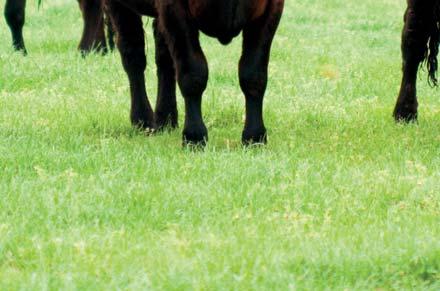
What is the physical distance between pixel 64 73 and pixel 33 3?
969 cm

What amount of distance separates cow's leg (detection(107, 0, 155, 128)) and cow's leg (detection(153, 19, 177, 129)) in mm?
125

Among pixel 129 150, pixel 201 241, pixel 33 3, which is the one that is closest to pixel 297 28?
pixel 33 3

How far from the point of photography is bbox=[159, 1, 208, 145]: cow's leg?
688 centimetres

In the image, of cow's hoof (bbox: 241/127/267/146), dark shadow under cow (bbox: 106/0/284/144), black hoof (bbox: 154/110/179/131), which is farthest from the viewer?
black hoof (bbox: 154/110/179/131)

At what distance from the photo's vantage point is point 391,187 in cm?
583

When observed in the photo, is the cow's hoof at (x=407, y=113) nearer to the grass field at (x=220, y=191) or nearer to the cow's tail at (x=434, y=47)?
the grass field at (x=220, y=191)

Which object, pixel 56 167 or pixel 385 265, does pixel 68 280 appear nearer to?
pixel 385 265

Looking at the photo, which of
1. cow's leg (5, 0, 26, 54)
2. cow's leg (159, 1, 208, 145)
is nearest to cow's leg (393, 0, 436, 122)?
cow's leg (159, 1, 208, 145)

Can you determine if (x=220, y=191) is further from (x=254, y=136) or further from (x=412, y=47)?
(x=412, y=47)

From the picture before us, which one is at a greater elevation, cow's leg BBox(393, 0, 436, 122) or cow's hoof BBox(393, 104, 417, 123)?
cow's leg BBox(393, 0, 436, 122)

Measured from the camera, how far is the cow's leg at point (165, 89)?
319 inches

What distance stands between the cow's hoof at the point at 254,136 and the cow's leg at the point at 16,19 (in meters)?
5.84

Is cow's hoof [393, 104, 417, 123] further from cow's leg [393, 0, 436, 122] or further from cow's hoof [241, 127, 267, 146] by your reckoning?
cow's hoof [241, 127, 267, 146]

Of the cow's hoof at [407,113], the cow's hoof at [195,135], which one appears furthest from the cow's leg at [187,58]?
the cow's hoof at [407,113]
